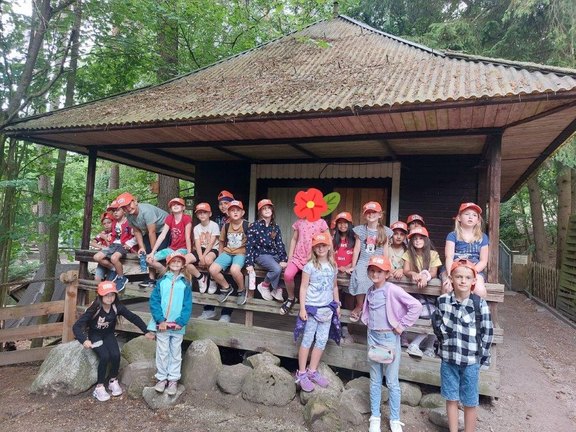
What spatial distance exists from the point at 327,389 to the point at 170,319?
180 centimetres

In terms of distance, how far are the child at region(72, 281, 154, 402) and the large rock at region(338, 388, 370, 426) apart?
2252mm

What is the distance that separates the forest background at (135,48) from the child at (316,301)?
Result: 4455 mm

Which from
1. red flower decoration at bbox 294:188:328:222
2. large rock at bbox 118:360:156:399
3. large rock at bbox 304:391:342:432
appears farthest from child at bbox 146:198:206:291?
large rock at bbox 304:391:342:432

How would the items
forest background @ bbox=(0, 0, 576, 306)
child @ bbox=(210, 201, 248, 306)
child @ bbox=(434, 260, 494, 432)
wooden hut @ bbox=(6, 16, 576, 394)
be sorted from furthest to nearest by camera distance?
forest background @ bbox=(0, 0, 576, 306) < child @ bbox=(210, 201, 248, 306) < wooden hut @ bbox=(6, 16, 576, 394) < child @ bbox=(434, 260, 494, 432)

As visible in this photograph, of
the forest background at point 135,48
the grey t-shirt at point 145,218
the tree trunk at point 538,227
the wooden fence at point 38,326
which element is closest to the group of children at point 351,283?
the grey t-shirt at point 145,218

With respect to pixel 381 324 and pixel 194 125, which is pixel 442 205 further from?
pixel 194 125

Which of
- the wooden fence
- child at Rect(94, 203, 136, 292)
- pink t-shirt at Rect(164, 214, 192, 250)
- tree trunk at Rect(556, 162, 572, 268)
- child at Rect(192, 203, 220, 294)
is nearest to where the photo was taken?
child at Rect(192, 203, 220, 294)

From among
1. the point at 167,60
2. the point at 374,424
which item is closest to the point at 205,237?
the point at 374,424

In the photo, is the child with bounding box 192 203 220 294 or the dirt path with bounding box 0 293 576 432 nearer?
the dirt path with bounding box 0 293 576 432

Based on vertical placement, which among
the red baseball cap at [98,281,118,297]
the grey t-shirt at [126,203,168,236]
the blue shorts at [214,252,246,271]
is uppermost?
the grey t-shirt at [126,203,168,236]

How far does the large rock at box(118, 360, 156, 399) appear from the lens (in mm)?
4129

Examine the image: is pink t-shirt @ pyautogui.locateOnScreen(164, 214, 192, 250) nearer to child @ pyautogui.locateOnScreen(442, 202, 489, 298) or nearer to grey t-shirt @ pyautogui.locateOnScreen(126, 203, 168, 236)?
grey t-shirt @ pyautogui.locateOnScreen(126, 203, 168, 236)

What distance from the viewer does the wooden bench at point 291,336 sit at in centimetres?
375

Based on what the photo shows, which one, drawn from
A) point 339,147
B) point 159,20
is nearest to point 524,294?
point 339,147
